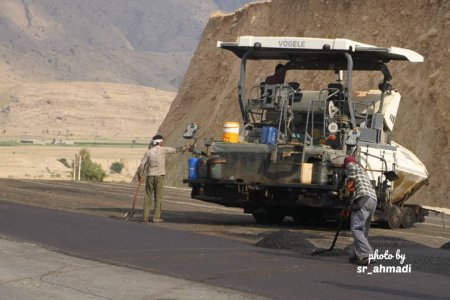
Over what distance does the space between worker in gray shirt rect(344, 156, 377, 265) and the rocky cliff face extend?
65.9 ft

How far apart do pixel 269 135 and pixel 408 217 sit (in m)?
3.64

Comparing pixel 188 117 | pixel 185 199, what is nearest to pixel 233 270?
pixel 185 199

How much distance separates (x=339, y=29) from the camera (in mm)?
46500

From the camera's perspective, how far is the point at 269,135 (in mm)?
20094

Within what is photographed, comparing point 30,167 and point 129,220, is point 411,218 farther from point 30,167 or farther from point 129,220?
point 30,167

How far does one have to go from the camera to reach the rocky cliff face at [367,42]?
37094 mm

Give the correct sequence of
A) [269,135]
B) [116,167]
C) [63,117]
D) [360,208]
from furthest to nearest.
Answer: [63,117] → [116,167] → [269,135] → [360,208]

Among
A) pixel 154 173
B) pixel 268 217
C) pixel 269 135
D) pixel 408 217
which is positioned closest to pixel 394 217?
pixel 408 217

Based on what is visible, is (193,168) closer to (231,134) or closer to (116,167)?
(231,134)

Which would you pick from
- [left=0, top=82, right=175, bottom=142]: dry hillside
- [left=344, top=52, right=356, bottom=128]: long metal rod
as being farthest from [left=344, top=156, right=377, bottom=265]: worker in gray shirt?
[left=0, top=82, right=175, bottom=142]: dry hillside

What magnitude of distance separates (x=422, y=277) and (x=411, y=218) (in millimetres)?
8397

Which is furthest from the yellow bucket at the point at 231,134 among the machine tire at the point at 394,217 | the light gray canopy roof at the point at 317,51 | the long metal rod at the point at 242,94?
the machine tire at the point at 394,217

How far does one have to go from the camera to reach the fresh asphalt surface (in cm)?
1252

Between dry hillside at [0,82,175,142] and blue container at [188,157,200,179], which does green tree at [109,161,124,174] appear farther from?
blue container at [188,157,200,179]
